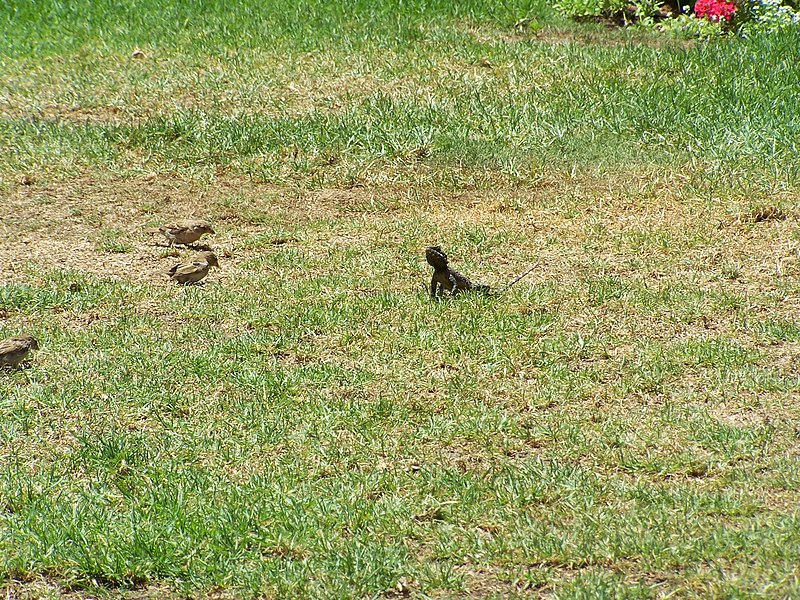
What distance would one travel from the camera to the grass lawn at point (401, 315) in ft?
13.1

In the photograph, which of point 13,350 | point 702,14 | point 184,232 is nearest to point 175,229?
point 184,232

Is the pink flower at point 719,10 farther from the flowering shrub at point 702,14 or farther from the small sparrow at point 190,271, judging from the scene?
the small sparrow at point 190,271

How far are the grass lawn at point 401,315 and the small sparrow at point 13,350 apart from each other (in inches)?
4.6

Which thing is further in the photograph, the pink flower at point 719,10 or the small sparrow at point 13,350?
the pink flower at point 719,10

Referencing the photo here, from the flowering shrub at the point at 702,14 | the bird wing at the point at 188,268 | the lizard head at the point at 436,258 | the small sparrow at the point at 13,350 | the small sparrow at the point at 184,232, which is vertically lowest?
the small sparrow at the point at 13,350

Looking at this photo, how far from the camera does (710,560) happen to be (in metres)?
3.75

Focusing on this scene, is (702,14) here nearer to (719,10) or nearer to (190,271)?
(719,10)

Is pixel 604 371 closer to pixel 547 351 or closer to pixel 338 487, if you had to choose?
pixel 547 351

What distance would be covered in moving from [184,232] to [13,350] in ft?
6.22

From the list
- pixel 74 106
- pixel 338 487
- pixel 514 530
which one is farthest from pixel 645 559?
→ pixel 74 106

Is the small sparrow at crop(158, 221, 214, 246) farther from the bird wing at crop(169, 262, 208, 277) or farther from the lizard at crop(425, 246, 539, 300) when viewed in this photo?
the lizard at crop(425, 246, 539, 300)

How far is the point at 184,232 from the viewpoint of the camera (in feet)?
23.6

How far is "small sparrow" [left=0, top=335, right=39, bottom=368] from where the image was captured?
18.0ft

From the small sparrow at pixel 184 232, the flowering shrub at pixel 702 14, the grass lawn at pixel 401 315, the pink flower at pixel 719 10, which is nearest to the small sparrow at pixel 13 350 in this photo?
the grass lawn at pixel 401 315
